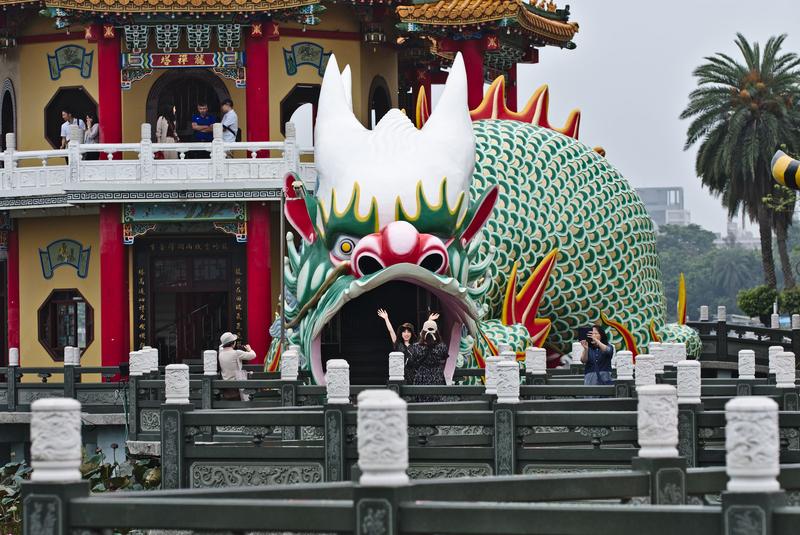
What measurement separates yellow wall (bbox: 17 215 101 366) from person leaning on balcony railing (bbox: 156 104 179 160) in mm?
1812

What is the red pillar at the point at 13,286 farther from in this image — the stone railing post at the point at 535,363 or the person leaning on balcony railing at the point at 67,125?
the stone railing post at the point at 535,363

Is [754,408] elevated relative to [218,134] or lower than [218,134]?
lower

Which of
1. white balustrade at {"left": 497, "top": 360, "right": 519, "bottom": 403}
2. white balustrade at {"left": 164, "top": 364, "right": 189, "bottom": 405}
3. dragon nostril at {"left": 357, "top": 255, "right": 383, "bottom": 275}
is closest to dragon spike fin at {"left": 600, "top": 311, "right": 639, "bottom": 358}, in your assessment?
dragon nostril at {"left": 357, "top": 255, "right": 383, "bottom": 275}

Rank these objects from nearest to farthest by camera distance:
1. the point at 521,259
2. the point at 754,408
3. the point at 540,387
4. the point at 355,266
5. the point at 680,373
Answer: the point at 754,408, the point at 680,373, the point at 540,387, the point at 355,266, the point at 521,259

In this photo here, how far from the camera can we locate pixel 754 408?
785cm

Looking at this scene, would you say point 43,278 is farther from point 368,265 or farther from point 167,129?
point 368,265

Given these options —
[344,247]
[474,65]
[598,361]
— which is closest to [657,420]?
[598,361]

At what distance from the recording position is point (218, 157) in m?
31.1

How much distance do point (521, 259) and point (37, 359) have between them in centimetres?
1132

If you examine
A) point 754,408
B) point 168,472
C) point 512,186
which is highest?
point 512,186

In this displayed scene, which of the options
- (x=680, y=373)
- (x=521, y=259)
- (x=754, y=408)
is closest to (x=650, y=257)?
(x=521, y=259)

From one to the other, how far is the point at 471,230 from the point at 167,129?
446 inches

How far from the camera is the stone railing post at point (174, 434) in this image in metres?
14.2

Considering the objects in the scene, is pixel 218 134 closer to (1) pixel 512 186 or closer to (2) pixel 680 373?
(1) pixel 512 186
